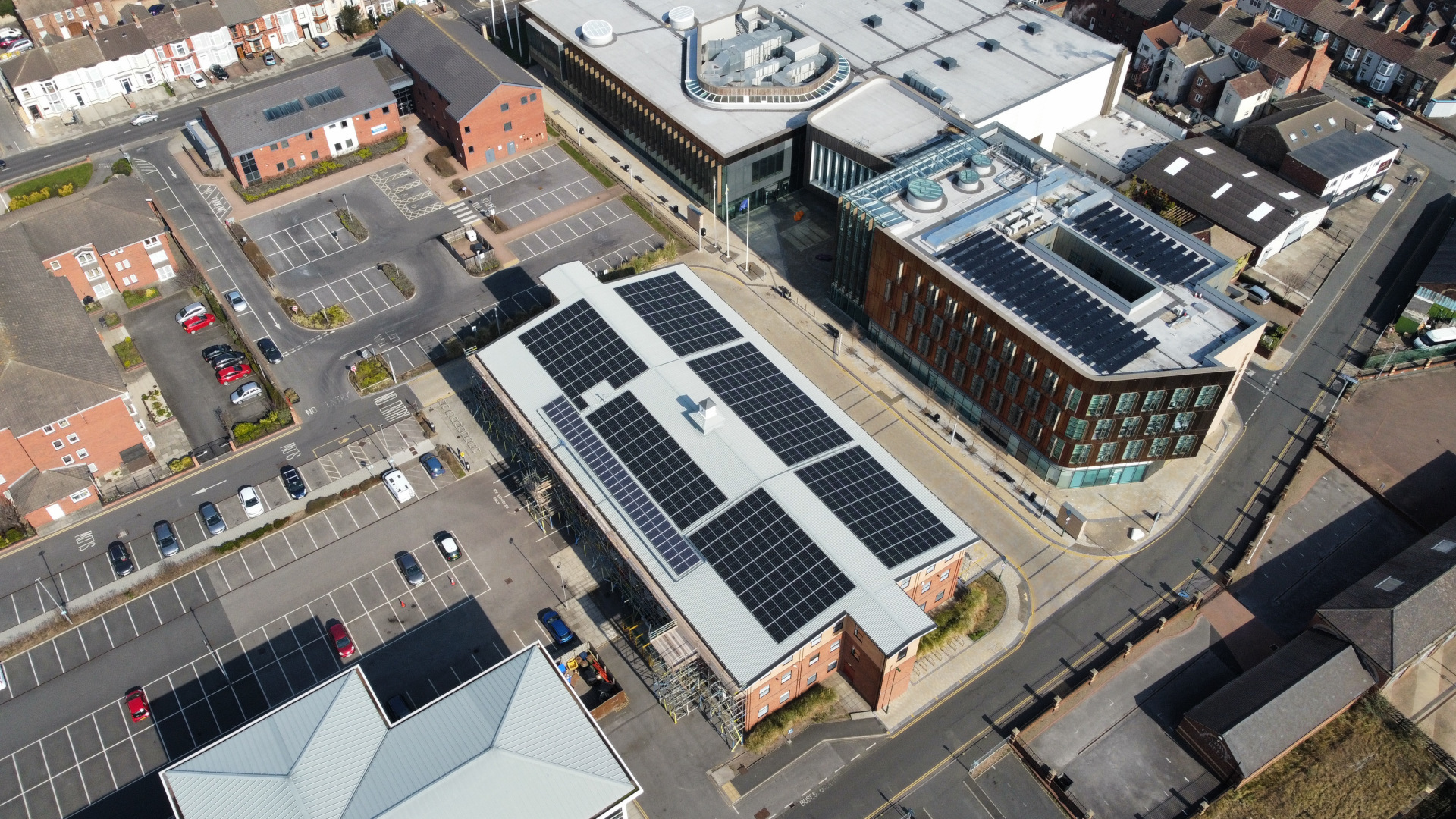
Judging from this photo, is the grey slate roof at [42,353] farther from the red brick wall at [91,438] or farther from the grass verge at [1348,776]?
the grass verge at [1348,776]

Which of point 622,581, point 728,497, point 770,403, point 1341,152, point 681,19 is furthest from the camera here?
point 681,19

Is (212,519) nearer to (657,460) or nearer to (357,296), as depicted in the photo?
(357,296)

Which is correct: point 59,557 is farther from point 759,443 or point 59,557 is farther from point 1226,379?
point 1226,379

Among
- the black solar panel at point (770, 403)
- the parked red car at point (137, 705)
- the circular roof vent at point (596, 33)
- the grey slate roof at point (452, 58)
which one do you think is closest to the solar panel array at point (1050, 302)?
the black solar panel at point (770, 403)

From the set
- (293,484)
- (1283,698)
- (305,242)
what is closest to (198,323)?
(305,242)

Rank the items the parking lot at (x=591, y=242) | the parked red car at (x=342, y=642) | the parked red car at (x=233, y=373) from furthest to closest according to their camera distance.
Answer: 1. the parking lot at (x=591, y=242)
2. the parked red car at (x=233, y=373)
3. the parked red car at (x=342, y=642)
